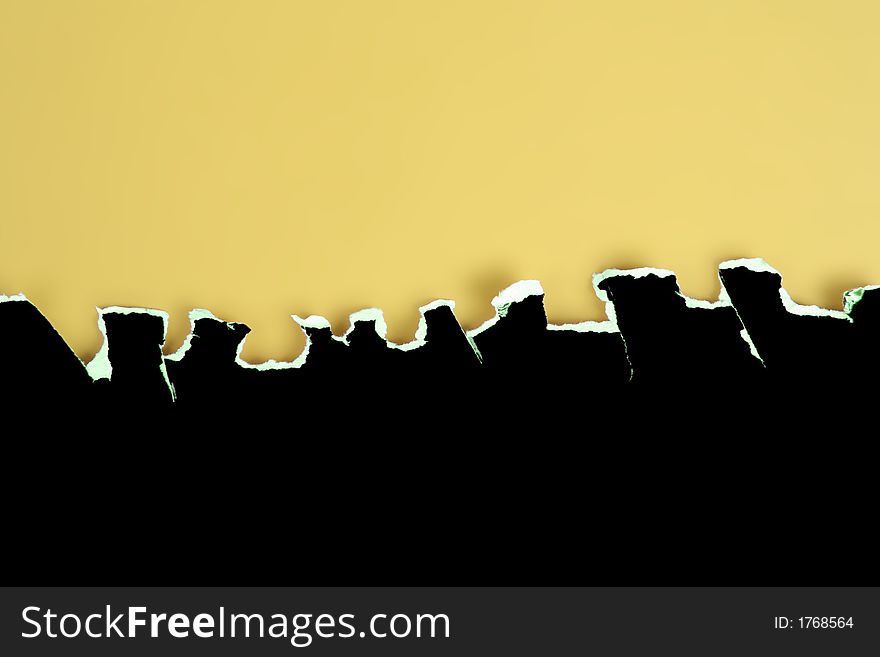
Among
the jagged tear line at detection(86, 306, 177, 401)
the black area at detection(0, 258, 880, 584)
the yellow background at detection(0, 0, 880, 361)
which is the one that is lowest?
the black area at detection(0, 258, 880, 584)

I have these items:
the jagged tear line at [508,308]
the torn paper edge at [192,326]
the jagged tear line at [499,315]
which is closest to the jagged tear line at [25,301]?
the jagged tear line at [499,315]

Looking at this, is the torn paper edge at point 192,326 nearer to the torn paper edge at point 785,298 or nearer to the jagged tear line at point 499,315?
the jagged tear line at point 499,315

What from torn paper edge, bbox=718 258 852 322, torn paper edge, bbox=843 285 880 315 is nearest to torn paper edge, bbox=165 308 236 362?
torn paper edge, bbox=718 258 852 322

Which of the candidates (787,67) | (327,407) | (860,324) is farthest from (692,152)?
(327,407)

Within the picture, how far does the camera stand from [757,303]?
0.96 meters

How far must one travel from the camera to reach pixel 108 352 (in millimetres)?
962

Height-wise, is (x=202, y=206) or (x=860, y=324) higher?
(x=202, y=206)

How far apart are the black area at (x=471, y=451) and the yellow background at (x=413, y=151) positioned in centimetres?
5

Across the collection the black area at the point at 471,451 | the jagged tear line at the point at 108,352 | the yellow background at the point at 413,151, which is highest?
the yellow background at the point at 413,151

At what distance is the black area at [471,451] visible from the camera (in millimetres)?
917

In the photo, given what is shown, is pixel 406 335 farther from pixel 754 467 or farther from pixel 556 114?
pixel 754 467

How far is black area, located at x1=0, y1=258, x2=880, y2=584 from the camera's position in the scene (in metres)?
0.92

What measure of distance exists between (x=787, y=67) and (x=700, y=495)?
53cm

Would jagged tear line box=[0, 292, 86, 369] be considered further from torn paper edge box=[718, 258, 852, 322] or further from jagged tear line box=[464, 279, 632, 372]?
torn paper edge box=[718, 258, 852, 322]
